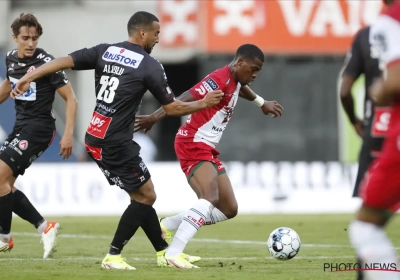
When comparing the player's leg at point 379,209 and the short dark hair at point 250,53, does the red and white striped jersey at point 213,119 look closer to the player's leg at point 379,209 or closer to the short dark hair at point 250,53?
the short dark hair at point 250,53

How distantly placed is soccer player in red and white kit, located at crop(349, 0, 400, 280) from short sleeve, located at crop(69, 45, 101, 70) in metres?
3.43

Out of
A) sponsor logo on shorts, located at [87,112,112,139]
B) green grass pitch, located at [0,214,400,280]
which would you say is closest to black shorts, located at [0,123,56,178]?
green grass pitch, located at [0,214,400,280]

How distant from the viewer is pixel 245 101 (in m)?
23.1

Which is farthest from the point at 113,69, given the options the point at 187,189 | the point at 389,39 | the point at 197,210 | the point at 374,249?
the point at 187,189

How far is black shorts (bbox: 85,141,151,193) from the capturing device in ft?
27.0

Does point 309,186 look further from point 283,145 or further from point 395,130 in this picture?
point 395,130

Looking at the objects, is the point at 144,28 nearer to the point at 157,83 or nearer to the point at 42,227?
the point at 157,83

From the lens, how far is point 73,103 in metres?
9.29

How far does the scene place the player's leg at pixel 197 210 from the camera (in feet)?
27.7

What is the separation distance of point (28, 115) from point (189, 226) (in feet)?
7.51

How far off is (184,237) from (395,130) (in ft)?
11.6

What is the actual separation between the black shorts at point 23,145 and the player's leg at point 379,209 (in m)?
4.82

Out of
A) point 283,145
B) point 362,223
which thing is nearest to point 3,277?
point 362,223

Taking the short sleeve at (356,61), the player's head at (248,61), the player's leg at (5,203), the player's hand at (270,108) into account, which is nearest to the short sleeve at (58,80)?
the player's leg at (5,203)
